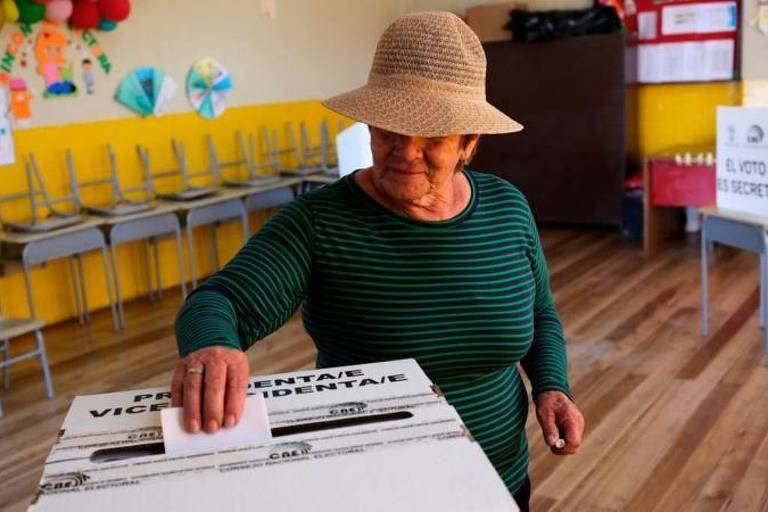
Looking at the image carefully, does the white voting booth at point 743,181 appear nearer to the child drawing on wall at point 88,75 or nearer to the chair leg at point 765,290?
the chair leg at point 765,290

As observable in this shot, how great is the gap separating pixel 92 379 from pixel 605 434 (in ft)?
8.22

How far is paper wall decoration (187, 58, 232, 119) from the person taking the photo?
604 cm

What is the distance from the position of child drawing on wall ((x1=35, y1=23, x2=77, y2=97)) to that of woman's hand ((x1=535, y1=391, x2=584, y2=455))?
4.56 meters

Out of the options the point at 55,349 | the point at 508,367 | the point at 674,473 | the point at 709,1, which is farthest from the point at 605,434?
the point at 709,1

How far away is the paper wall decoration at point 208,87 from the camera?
19.8ft

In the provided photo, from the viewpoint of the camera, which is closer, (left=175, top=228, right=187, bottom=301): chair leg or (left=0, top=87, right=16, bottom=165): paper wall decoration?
(left=0, top=87, right=16, bottom=165): paper wall decoration

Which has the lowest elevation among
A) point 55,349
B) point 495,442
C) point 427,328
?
point 55,349

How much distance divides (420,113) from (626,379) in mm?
2966

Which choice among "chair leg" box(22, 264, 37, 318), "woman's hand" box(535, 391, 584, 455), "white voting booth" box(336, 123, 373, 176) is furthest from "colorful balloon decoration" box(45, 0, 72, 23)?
"woman's hand" box(535, 391, 584, 455)

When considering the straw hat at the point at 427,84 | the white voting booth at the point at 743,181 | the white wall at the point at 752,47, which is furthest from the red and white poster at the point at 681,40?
the straw hat at the point at 427,84

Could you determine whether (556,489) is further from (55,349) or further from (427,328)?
(55,349)

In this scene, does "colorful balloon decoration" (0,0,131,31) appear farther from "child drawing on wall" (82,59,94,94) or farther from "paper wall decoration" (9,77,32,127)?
"paper wall decoration" (9,77,32,127)

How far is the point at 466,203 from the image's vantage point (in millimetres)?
1286

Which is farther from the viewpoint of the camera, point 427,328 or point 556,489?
point 556,489
